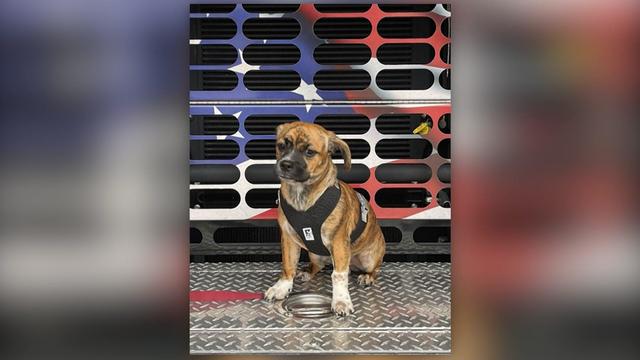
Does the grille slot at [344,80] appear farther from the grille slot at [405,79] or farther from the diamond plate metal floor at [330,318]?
the diamond plate metal floor at [330,318]

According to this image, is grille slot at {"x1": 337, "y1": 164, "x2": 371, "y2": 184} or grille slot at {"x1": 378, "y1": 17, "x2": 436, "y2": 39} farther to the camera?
grille slot at {"x1": 337, "y1": 164, "x2": 371, "y2": 184}

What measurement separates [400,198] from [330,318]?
89 cm

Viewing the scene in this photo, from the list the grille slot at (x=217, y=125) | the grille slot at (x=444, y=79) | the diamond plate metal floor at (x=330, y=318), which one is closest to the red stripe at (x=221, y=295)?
the diamond plate metal floor at (x=330, y=318)

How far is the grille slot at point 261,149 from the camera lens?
3.47 metres

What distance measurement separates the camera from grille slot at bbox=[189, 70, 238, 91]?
3389 mm

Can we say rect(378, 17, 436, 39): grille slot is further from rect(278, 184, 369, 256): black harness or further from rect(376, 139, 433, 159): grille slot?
rect(278, 184, 369, 256): black harness

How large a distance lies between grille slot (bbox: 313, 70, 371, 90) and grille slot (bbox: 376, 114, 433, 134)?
20 centimetres

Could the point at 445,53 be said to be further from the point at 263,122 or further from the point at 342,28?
the point at 263,122

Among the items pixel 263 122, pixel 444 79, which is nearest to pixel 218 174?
pixel 263 122

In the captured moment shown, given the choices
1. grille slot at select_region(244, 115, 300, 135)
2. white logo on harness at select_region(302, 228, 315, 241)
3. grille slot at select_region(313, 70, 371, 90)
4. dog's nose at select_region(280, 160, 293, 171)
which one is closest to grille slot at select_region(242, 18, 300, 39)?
grille slot at select_region(313, 70, 371, 90)

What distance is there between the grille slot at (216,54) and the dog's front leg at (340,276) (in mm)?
1052

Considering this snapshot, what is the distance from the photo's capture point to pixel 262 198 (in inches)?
140

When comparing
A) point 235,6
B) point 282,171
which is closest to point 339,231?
point 282,171

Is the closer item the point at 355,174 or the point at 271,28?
the point at 271,28
